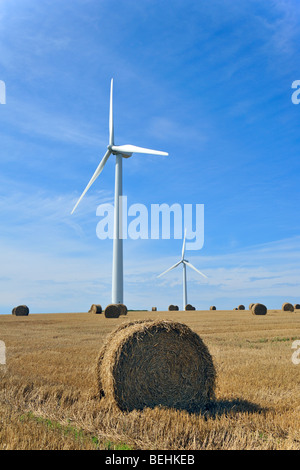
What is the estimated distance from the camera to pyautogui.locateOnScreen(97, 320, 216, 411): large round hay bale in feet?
25.9

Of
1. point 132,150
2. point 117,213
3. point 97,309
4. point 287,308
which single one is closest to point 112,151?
point 132,150

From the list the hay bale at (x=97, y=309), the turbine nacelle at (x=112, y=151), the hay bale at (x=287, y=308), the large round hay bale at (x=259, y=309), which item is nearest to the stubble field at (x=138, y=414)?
the large round hay bale at (x=259, y=309)

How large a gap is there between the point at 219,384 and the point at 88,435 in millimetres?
4108

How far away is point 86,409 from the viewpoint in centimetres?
718

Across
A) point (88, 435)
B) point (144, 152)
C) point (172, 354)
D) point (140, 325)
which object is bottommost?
point (88, 435)

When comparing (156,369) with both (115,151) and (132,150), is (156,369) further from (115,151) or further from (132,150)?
(115,151)

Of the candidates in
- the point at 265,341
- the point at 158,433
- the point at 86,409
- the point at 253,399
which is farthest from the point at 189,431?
the point at 265,341

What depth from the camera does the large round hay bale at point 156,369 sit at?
7.89 m

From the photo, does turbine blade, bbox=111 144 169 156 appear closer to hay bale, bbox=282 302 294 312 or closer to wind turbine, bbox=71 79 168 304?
wind turbine, bbox=71 79 168 304

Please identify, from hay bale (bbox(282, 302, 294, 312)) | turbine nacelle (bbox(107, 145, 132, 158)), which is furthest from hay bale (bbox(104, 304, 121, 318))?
hay bale (bbox(282, 302, 294, 312))

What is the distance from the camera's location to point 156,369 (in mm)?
8273

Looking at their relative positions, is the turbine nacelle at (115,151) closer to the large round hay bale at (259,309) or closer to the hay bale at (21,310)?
the hay bale at (21,310)

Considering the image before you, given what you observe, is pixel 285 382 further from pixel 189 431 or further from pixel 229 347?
pixel 229 347

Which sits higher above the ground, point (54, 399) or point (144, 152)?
point (144, 152)
